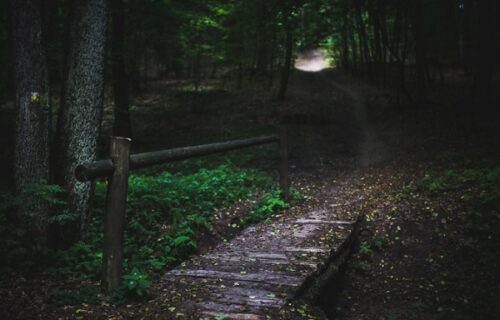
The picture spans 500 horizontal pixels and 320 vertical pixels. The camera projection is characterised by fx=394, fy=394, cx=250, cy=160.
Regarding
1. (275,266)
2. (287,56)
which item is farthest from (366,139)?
(275,266)

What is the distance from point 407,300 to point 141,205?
4.36 m

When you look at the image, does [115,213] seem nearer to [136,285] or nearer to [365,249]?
[136,285]

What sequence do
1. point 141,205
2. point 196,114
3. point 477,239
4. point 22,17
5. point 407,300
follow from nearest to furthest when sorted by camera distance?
1. point 22,17
2. point 407,300
3. point 477,239
4. point 141,205
5. point 196,114

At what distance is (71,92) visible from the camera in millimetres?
5180

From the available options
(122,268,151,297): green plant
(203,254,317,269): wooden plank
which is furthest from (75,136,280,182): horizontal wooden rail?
(203,254,317,269): wooden plank

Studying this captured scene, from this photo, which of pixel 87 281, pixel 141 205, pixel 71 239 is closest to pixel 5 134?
pixel 141 205

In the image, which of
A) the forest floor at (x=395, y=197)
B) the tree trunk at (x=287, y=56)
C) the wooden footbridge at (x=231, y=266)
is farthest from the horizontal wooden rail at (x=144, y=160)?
the tree trunk at (x=287, y=56)

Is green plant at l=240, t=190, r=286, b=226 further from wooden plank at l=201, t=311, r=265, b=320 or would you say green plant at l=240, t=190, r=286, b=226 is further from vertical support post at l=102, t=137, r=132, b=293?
wooden plank at l=201, t=311, r=265, b=320

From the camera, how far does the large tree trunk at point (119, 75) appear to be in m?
12.6

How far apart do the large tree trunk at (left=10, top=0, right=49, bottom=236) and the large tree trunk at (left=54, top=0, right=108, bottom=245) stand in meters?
0.21

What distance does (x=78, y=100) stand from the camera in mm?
5180

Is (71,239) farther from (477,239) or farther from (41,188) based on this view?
(477,239)

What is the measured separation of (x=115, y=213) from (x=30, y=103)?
2.36 meters

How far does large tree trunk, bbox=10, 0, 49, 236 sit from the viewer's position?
16.3 feet
